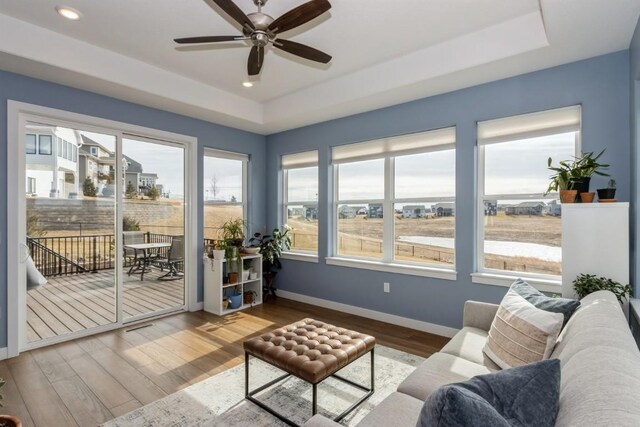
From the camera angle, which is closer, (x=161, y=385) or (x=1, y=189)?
(x=161, y=385)

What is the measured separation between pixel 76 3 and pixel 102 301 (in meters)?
3.01

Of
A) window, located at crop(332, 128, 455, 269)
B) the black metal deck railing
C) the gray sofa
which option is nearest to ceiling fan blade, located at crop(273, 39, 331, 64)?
window, located at crop(332, 128, 455, 269)

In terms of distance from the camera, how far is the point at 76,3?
2.54 m

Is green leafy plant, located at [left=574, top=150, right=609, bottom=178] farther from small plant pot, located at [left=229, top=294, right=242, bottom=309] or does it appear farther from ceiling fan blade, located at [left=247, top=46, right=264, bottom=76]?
small plant pot, located at [left=229, top=294, right=242, bottom=309]

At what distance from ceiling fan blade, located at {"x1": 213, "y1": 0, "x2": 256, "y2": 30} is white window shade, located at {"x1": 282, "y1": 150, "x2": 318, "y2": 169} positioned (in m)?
2.88

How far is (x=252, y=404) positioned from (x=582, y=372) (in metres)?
2.05

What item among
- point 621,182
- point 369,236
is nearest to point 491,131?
point 621,182

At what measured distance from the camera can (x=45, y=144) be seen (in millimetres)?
3385

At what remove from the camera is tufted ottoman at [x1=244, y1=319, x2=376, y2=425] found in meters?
2.03

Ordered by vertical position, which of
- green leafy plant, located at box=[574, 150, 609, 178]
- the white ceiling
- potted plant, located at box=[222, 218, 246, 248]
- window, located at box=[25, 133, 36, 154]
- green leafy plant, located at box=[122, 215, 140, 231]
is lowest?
potted plant, located at box=[222, 218, 246, 248]

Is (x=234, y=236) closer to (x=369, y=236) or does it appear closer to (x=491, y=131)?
(x=369, y=236)

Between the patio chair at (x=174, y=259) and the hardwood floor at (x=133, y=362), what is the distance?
1.79 ft

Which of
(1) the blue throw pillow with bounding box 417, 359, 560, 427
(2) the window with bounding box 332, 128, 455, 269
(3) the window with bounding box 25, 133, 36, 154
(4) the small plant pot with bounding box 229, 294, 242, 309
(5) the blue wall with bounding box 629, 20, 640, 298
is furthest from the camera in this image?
(4) the small plant pot with bounding box 229, 294, 242, 309

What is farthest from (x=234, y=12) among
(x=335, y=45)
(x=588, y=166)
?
(x=588, y=166)
